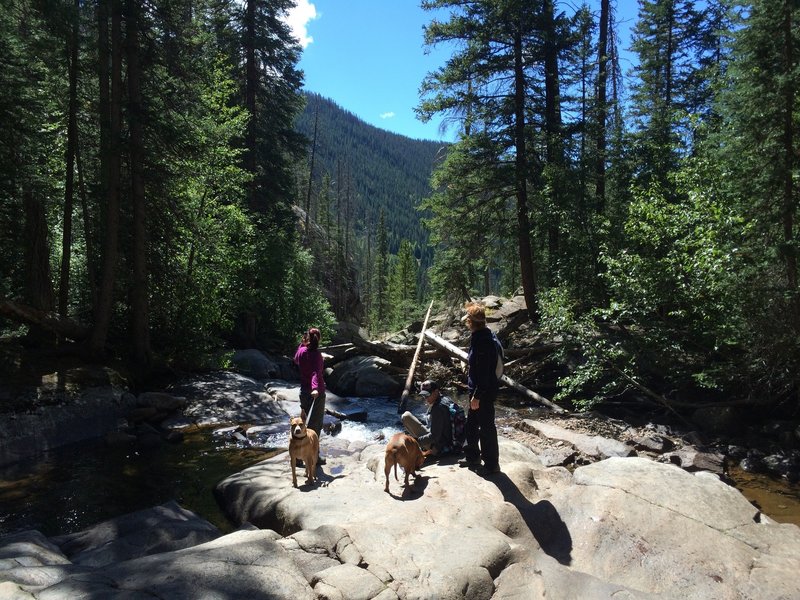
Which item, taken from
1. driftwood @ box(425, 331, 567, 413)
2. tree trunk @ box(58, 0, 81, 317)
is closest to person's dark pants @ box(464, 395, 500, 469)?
driftwood @ box(425, 331, 567, 413)

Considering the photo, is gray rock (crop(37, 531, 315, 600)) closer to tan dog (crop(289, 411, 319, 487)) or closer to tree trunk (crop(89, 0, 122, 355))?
tan dog (crop(289, 411, 319, 487))

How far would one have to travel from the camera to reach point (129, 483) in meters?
8.20

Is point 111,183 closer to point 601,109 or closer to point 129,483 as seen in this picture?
point 129,483

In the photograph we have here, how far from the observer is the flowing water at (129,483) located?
7004mm

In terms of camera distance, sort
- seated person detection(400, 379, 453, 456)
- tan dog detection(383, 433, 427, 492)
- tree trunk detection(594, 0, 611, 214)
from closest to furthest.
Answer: tan dog detection(383, 433, 427, 492) → seated person detection(400, 379, 453, 456) → tree trunk detection(594, 0, 611, 214)

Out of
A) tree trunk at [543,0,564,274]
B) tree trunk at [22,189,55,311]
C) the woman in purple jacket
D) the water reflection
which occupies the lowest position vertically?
the water reflection

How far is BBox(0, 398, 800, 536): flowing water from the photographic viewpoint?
700cm

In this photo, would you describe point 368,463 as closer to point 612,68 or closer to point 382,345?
point 382,345

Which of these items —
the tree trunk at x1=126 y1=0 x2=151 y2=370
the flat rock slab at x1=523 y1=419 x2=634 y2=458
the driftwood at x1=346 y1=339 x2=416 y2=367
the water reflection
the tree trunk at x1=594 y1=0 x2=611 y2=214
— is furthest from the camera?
the driftwood at x1=346 y1=339 x2=416 y2=367

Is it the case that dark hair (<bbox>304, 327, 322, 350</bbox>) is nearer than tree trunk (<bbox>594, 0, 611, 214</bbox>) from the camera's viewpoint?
Yes

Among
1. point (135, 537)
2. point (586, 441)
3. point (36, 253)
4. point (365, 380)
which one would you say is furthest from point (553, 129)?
point (135, 537)

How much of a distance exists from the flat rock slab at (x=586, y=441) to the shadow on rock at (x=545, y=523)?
414 centimetres

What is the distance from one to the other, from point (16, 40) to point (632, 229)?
15.5 m

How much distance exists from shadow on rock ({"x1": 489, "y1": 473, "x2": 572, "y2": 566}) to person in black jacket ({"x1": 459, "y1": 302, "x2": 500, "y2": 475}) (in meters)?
0.44
